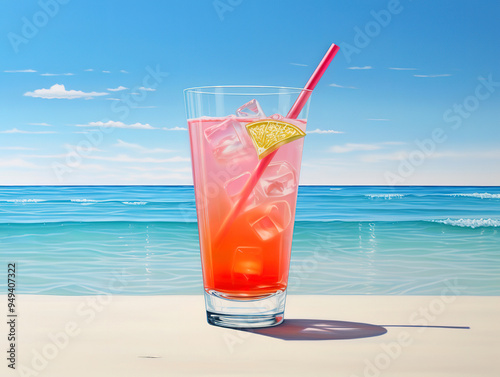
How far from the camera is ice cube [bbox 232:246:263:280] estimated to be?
5.83 feet

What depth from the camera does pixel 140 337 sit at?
166 cm

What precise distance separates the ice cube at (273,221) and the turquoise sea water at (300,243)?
7.82ft

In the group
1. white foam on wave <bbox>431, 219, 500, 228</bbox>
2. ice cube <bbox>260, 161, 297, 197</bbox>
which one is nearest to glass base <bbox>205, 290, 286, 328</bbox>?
ice cube <bbox>260, 161, 297, 197</bbox>

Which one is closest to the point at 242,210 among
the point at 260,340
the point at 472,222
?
the point at 260,340

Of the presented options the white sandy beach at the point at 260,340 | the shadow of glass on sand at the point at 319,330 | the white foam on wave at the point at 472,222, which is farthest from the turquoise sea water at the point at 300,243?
the shadow of glass on sand at the point at 319,330

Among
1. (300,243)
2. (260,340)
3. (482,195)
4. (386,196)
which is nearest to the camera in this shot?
(260,340)

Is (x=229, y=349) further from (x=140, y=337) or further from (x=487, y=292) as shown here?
(x=487, y=292)

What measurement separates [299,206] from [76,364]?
14.7 metres

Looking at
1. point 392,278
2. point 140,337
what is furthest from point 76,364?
point 392,278

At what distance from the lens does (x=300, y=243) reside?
8727 millimetres

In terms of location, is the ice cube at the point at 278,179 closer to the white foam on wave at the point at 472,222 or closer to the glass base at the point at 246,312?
the glass base at the point at 246,312

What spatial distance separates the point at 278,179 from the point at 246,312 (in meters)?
0.44

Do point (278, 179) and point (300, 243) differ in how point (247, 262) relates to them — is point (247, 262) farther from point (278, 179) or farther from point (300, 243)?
point (300, 243)

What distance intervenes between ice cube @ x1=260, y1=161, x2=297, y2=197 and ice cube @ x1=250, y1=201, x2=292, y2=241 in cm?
4
